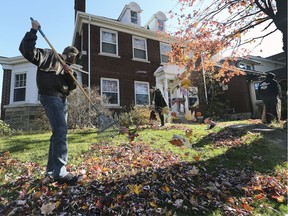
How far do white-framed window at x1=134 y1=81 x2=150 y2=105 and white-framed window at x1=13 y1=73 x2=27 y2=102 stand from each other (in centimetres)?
705

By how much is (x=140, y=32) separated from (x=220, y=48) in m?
6.91

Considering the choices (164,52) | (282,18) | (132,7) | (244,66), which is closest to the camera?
(282,18)

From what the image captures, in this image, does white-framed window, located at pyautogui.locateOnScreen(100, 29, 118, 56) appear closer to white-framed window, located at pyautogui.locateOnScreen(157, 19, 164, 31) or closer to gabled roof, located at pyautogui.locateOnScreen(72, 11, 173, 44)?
gabled roof, located at pyautogui.locateOnScreen(72, 11, 173, 44)

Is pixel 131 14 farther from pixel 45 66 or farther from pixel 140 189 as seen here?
pixel 140 189

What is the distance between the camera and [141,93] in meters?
14.5

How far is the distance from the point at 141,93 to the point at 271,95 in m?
7.95

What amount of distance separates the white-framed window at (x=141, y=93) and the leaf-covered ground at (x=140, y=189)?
392 inches

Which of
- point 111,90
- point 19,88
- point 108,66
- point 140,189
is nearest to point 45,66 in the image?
point 140,189

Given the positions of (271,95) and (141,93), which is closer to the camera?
(271,95)

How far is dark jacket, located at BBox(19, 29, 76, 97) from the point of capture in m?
2.78

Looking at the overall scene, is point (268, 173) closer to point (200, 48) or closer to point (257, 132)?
point (257, 132)

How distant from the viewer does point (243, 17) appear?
897 centimetres

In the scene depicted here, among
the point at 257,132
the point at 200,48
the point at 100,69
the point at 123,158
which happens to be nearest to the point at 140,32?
the point at 100,69

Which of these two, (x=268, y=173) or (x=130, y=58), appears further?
(x=130, y=58)
